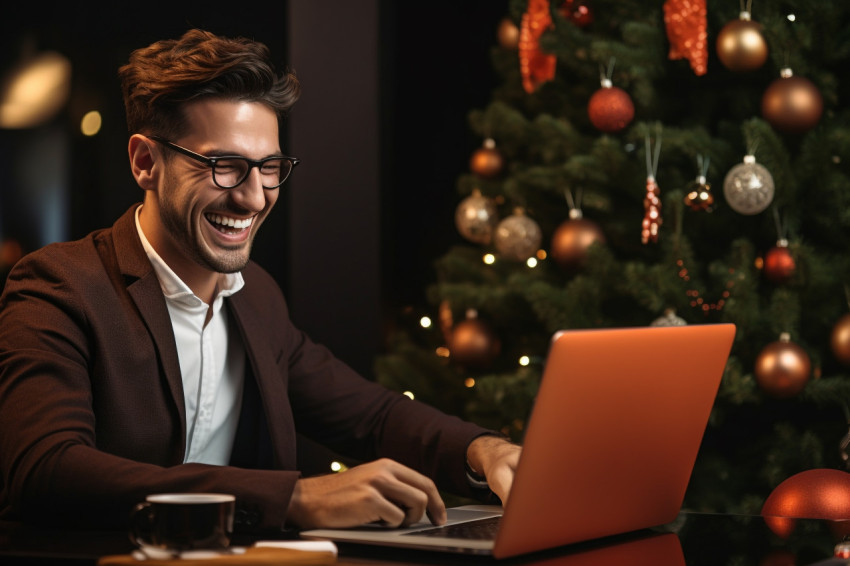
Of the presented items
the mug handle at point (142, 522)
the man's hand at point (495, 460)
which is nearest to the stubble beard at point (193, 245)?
the man's hand at point (495, 460)

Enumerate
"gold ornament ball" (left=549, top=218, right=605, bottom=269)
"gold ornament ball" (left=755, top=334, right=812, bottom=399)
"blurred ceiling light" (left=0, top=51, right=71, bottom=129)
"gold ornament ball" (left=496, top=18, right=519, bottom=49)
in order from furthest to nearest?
"blurred ceiling light" (left=0, top=51, right=71, bottom=129)
"gold ornament ball" (left=496, top=18, right=519, bottom=49)
"gold ornament ball" (left=549, top=218, right=605, bottom=269)
"gold ornament ball" (left=755, top=334, right=812, bottom=399)

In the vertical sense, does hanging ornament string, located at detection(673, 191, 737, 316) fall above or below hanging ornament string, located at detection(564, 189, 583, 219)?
below

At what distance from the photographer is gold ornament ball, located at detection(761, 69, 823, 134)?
217cm

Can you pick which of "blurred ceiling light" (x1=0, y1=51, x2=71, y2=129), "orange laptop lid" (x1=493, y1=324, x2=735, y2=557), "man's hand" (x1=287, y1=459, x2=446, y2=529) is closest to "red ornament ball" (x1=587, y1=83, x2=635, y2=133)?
"orange laptop lid" (x1=493, y1=324, x2=735, y2=557)

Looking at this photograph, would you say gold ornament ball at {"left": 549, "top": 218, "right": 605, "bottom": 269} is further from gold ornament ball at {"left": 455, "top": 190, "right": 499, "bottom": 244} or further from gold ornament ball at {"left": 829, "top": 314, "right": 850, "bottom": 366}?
gold ornament ball at {"left": 829, "top": 314, "right": 850, "bottom": 366}

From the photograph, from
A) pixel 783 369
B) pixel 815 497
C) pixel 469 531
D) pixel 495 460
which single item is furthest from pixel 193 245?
pixel 783 369

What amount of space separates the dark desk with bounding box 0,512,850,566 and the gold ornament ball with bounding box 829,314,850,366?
101 cm

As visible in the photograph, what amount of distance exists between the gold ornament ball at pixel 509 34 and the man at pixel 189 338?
1.20 meters

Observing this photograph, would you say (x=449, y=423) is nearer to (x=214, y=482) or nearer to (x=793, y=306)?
(x=214, y=482)

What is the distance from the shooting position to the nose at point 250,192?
Answer: 1.58 metres

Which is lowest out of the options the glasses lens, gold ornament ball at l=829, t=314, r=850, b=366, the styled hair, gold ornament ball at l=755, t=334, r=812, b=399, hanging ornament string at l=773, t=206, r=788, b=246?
gold ornament ball at l=755, t=334, r=812, b=399

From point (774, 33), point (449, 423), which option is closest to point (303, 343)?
point (449, 423)

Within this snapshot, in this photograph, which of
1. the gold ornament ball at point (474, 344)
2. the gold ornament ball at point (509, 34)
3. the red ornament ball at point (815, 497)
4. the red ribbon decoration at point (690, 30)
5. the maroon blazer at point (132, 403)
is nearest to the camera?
the maroon blazer at point (132, 403)

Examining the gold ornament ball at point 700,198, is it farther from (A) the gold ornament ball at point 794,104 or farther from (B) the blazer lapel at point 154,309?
(B) the blazer lapel at point 154,309
